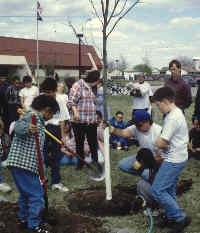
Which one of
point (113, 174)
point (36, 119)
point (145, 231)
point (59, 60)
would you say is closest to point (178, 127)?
point (145, 231)

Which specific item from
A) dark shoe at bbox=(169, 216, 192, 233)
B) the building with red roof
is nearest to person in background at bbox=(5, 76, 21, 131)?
dark shoe at bbox=(169, 216, 192, 233)

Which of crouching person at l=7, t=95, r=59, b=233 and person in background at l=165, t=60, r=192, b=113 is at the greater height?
person in background at l=165, t=60, r=192, b=113

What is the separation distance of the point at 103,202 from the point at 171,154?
1.28 metres

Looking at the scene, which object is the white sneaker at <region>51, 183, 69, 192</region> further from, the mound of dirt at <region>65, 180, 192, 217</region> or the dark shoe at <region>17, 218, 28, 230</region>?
the dark shoe at <region>17, 218, 28, 230</region>

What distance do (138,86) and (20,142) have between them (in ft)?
19.6

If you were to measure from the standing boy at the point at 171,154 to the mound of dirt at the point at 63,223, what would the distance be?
0.76 metres

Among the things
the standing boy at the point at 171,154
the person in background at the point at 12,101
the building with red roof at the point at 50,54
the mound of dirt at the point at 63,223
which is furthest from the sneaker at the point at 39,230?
the building with red roof at the point at 50,54

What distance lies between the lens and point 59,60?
4034 centimetres

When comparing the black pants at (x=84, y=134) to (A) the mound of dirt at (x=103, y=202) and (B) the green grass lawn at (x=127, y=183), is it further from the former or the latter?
(A) the mound of dirt at (x=103, y=202)

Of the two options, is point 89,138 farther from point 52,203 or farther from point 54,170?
point 52,203

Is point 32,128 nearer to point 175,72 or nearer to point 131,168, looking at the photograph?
point 131,168

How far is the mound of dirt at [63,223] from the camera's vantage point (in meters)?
3.65

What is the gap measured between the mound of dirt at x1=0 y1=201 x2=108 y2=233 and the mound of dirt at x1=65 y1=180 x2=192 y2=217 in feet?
0.75

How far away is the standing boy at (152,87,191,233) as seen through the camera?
3.47m
